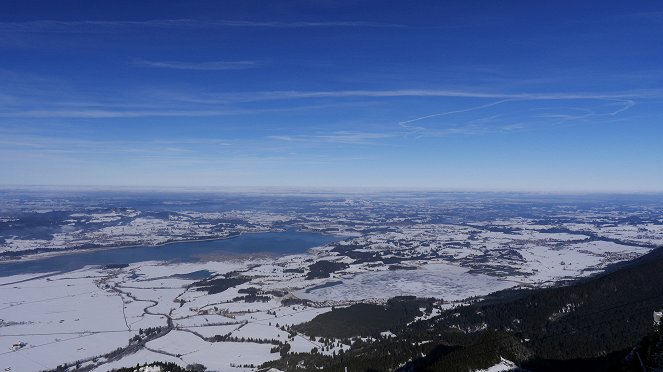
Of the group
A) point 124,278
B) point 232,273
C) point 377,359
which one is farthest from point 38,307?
point 377,359

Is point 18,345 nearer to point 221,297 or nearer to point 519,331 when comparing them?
point 221,297

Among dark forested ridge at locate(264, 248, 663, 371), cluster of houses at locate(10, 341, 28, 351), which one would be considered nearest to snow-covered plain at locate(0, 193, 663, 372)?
cluster of houses at locate(10, 341, 28, 351)

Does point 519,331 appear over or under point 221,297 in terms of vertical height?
over

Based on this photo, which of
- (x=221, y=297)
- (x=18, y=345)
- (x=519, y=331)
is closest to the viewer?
(x=18, y=345)

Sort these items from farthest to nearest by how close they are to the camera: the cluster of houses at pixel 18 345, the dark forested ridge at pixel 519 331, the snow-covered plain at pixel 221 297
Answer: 1. the cluster of houses at pixel 18 345
2. the snow-covered plain at pixel 221 297
3. the dark forested ridge at pixel 519 331

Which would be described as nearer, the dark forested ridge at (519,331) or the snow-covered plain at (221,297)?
the dark forested ridge at (519,331)

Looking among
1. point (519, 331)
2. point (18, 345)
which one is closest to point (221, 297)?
point (18, 345)

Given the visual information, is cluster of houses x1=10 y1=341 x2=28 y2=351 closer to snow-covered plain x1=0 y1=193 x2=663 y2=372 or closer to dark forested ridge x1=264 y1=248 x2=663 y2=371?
snow-covered plain x1=0 y1=193 x2=663 y2=372

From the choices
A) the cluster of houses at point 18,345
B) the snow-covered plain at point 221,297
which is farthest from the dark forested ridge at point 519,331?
the cluster of houses at point 18,345

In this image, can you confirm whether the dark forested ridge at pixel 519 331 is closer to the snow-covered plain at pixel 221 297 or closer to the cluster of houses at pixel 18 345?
the snow-covered plain at pixel 221 297
